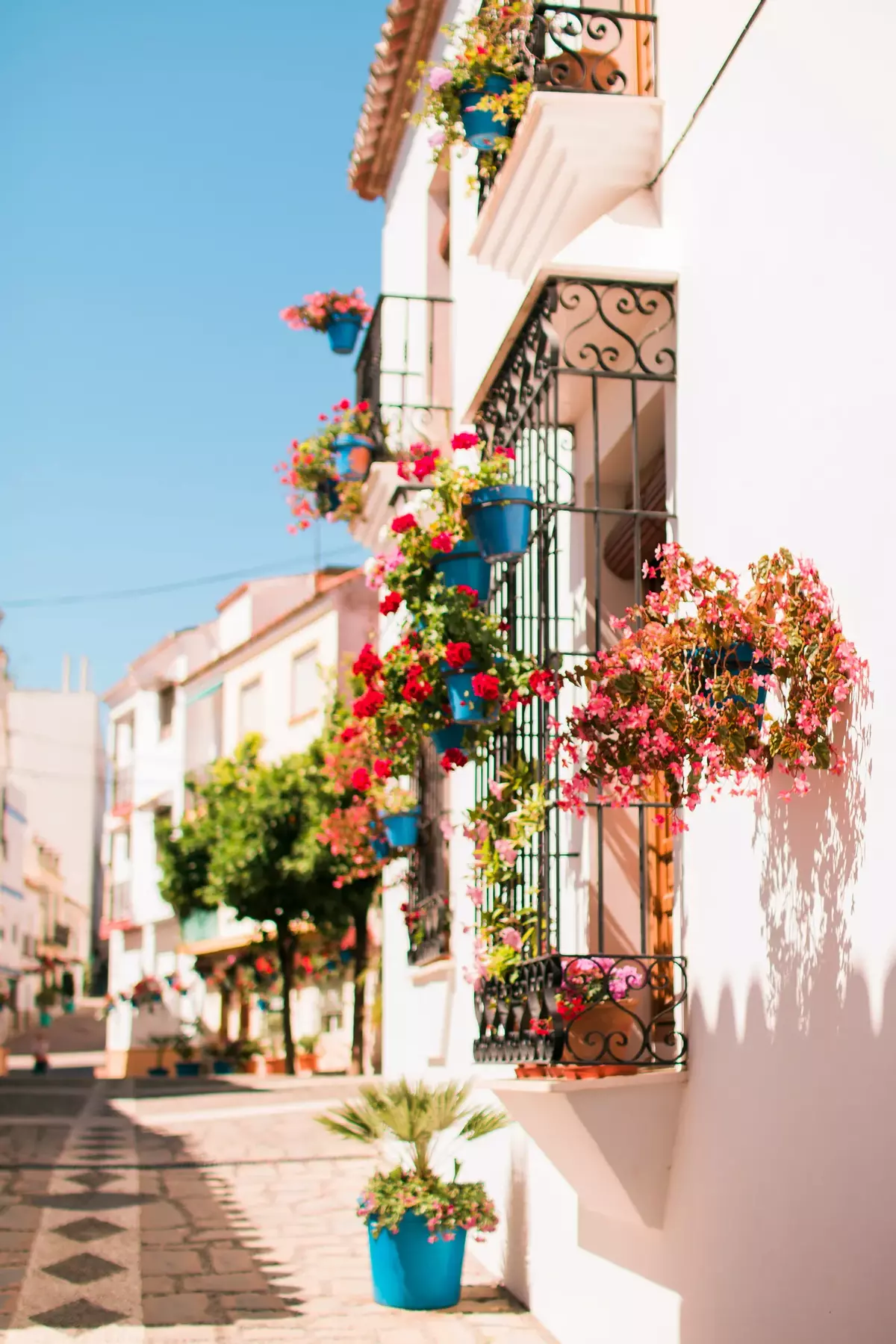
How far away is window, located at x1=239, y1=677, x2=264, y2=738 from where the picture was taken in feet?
99.4

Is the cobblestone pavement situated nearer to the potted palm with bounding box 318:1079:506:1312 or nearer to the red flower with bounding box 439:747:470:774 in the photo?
the potted palm with bounding box 318:1079:506:1312

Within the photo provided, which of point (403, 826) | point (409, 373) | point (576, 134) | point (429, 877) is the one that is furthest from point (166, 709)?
point (576, 134)

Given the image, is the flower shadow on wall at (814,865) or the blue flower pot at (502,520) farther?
the blue flower pot at (502,520)

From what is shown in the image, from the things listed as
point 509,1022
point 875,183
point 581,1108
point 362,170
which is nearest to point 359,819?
point 509,1022

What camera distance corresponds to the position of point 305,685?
91.6 ft

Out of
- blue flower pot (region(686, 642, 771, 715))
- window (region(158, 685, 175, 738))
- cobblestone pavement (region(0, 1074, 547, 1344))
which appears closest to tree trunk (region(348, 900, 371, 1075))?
cobblestone pavement (region(0, 1074, 547, 1344))

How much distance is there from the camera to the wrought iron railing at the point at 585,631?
5.04 m

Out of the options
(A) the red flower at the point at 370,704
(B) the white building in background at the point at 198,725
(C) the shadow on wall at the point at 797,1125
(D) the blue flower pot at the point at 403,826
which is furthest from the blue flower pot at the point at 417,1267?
(B) the white building in background at the point at 198,725

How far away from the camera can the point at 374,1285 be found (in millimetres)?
6902

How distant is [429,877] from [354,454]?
309 centimetres

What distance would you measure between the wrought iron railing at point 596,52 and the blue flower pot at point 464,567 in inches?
68.9

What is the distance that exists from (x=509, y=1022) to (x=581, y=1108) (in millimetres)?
733

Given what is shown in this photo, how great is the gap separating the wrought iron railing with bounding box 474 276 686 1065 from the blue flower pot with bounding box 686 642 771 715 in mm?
653

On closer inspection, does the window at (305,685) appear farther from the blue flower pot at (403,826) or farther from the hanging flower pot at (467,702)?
the hanging flower pot at (467,702)
